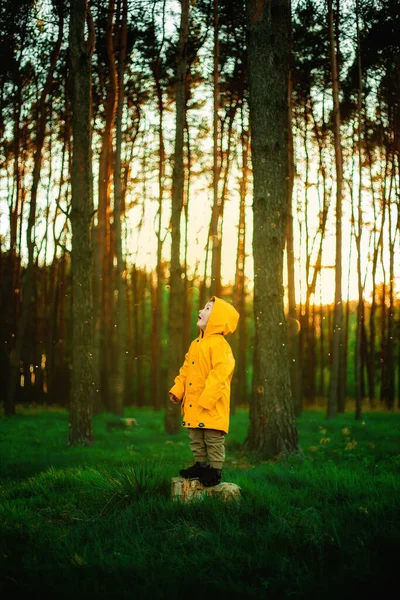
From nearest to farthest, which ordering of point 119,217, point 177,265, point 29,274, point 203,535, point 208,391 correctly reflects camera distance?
point 203,535, point 208,391, point 177,265, point 29,274, point 119,217

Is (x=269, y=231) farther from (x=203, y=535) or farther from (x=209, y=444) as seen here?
(x=203, y=535)

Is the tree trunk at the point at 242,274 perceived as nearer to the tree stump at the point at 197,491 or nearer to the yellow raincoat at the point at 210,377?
the yellow raincoat at the point at 210,377

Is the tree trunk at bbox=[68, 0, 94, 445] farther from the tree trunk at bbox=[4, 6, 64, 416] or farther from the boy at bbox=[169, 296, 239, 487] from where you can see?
the tree trunk at bbox=[4, 6, 64, 416]

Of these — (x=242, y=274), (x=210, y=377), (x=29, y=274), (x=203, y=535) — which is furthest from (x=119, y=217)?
(x=203, y=535)

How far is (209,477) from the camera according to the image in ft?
18.2

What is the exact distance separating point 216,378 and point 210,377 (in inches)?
2.2

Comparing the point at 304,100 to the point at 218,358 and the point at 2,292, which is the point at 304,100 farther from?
the point at 218,358

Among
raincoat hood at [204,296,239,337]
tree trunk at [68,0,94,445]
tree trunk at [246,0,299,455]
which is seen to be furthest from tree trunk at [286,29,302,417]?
raincoat hood at [204,296,239,337]

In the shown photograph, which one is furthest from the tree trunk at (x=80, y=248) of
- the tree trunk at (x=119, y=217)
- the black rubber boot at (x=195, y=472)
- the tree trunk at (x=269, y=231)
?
the black rubber boot at (x=195, y=472)

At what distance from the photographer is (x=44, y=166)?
20828 millimetres

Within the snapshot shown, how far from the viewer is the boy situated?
5496mm

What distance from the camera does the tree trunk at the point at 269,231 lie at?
368 inches

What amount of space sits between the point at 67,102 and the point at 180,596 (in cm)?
1761

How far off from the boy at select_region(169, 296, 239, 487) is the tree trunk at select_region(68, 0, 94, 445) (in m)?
5.14
